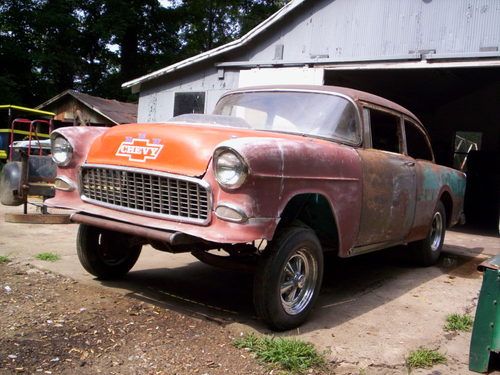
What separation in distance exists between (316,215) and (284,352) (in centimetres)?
139

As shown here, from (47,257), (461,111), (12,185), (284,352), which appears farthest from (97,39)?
(284,352)

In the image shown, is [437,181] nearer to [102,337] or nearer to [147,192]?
[147,192]

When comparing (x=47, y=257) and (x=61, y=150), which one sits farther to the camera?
(x=47, y=257)

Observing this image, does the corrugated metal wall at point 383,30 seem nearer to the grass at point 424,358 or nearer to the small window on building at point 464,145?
the grass at point 424,358

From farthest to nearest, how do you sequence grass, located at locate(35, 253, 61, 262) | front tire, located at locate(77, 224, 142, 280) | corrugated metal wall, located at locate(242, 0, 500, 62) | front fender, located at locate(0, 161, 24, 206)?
corrugated metal wall, located at locate(242, 0, 500, 62) → front fender, located at locate(0, 161, 24, 206) → grass, located at locate(35, 253, 61, 262) → front tire, located at locate(77, 224, 142, 280)

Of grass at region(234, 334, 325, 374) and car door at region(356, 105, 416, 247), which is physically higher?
car door at region(356, 105, 416, 247)

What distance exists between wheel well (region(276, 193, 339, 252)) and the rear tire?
2.24m

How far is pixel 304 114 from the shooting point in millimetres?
4453

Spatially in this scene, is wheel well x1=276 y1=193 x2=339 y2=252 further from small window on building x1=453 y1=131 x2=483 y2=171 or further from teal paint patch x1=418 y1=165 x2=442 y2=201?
small window on building x1=453 y1=131 x2=483 y2=171

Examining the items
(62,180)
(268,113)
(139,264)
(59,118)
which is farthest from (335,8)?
(59,118)

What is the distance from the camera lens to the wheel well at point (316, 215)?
3.79 meters

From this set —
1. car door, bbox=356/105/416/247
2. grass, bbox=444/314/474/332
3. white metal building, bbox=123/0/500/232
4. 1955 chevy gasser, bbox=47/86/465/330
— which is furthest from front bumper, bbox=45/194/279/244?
white metal building, bbox=123/0/500/232

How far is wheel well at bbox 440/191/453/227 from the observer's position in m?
6.51

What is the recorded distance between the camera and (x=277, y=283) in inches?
137
